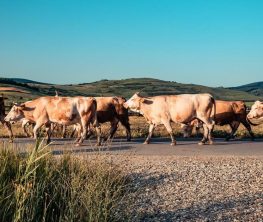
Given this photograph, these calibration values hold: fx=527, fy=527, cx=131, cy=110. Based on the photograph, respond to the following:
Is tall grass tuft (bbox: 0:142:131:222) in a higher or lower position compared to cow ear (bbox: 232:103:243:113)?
lower

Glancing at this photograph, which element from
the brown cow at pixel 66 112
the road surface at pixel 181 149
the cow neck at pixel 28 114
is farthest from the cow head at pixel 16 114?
the road surface at pixel 181 149

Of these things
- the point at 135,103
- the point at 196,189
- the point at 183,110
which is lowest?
the point at 196,189

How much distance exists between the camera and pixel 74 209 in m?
7.96

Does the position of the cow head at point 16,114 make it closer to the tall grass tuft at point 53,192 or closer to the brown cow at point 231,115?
the brown cow at point 231,115

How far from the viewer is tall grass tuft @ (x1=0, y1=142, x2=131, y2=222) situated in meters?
7.28

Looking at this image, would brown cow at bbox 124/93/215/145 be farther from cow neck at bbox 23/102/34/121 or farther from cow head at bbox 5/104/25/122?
cow head at bbox 5/104/25/122

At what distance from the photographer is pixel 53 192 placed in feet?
27.0

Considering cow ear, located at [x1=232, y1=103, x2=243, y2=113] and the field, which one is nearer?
the field

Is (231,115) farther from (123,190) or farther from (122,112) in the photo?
(123,190)

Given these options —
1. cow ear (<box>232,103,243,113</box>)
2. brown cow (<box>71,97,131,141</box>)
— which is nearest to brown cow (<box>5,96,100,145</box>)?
brown cow (<box>71,97,131,141</box>)

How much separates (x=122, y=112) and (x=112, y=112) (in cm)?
45

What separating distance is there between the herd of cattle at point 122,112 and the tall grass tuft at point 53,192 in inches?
323

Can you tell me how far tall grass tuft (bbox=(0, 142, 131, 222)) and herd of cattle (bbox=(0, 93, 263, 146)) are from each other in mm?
8195

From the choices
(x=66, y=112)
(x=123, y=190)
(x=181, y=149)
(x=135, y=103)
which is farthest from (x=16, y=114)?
(x=123, y=190)
